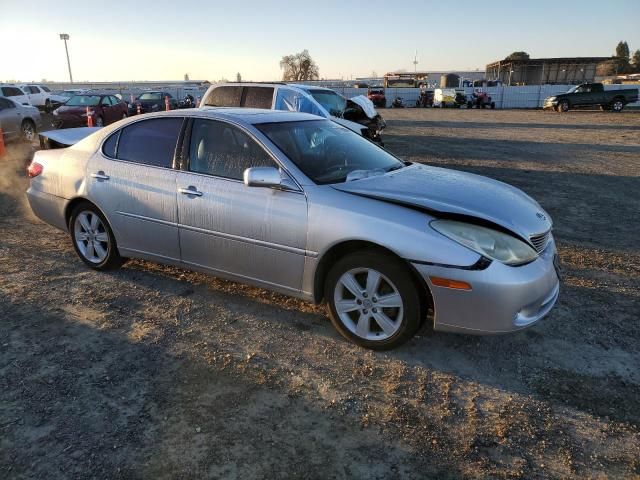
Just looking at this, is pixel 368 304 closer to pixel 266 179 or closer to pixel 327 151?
pixel 266 179

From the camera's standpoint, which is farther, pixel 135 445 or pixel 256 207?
pixel 256 207

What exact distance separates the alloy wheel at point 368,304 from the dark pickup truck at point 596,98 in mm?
32206

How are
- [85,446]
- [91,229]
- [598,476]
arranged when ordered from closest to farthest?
1. [598,476]
2. [85,446]
3. [91,229]

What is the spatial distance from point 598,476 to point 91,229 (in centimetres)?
441

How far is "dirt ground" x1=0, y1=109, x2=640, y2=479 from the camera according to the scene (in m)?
2.41

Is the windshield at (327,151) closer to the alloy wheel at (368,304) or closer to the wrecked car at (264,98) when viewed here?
the alloy wheel at (368,304)

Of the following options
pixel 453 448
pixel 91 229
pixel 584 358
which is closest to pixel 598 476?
pixel 453 448

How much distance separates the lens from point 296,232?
3439 millimetres

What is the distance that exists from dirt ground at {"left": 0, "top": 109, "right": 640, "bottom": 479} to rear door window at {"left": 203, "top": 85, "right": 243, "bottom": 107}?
652 centimetres

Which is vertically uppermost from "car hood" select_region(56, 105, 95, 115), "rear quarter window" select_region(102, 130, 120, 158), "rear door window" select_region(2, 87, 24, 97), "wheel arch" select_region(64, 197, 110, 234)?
"rear door window" select_region(2, 87, 24, 97)

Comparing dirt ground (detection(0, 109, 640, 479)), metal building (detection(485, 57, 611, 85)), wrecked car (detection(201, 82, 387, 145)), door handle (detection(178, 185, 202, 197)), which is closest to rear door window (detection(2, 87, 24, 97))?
wrecked car (detection(201, 82, 387, 145))

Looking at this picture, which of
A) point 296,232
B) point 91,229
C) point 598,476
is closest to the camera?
point 598,476

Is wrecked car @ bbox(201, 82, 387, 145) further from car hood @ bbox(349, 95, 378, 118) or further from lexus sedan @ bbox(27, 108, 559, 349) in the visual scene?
lexus sedan @ bbox(27, 108, 559, 349)

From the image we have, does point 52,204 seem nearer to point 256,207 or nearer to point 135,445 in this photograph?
point 256,207
